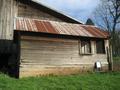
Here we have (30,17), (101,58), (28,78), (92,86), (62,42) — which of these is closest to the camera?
(92,86)

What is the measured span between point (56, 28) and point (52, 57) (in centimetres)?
287

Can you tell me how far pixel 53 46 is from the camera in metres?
22.5

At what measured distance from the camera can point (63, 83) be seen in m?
18.7

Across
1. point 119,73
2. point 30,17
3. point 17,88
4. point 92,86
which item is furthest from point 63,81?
point 30,17

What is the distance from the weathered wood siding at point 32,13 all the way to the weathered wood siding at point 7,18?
0.70 m

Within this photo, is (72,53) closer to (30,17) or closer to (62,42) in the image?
(62,42)

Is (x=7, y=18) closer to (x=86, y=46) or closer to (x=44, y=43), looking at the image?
(x=44, y=43)

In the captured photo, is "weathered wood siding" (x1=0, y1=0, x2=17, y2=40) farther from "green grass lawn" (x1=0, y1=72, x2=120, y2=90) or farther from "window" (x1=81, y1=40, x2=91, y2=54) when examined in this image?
"green grass lawn" (x1=0, y1=72, x2=120, y2=90)

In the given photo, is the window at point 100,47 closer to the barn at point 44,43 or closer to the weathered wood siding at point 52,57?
the barn at point 44,43

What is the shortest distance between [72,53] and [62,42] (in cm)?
126

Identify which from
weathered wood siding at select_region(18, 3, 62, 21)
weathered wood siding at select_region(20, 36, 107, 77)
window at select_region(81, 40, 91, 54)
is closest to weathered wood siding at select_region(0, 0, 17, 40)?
weathered wood siding at select_region(18, 3, 62, 21)

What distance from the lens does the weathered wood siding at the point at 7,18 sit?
2653 cm

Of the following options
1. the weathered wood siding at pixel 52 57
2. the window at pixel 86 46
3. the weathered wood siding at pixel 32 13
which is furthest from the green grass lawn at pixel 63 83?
the weathered wood siding at pixel 32 13

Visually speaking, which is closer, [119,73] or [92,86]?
[92,86]
